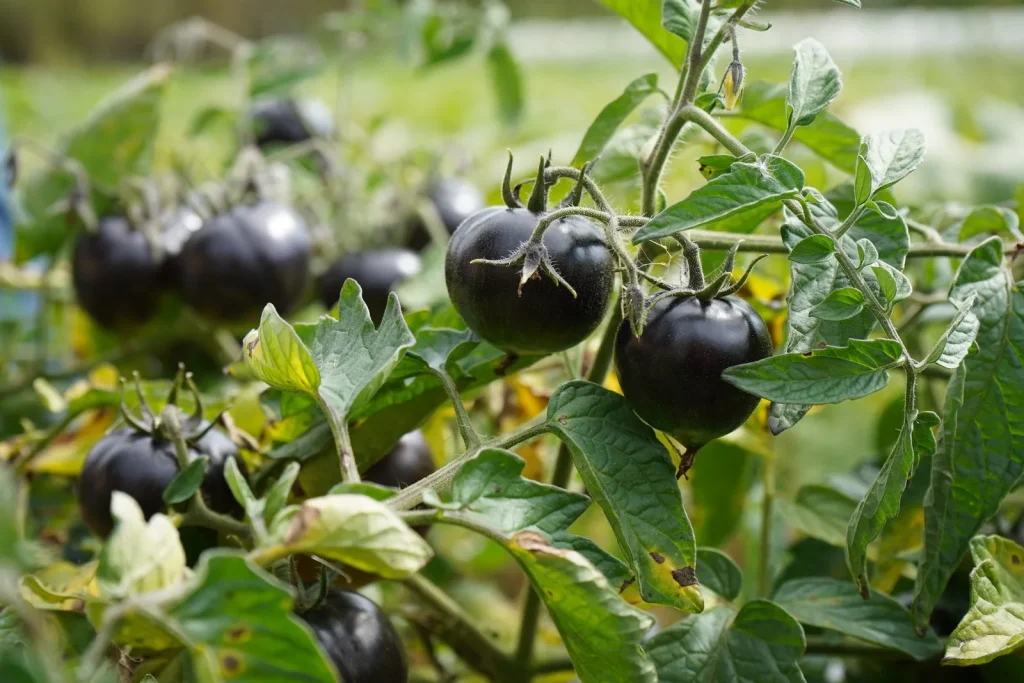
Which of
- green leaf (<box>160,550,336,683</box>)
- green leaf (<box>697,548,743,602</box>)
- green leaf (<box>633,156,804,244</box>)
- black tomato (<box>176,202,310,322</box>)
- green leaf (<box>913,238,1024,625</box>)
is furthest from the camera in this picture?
black tomato (<box>176,202,310,322</box>)

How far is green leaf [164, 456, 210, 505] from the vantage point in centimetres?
57

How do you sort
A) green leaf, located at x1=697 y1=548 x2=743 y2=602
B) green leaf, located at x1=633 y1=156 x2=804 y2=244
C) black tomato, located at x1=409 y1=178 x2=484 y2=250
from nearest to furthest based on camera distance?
green leaf, located at x1=633 y1=156 x2=804 y2=244
green leaf, located at x1=697 y1=548 x2=743 y2=602
black tomato, located at x1=409 y1=178 x2=484 y2=250

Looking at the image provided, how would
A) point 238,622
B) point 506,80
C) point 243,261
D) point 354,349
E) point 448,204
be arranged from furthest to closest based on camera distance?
point 506,80
point 448,204
point 243,261
point 354,349
point 238,622

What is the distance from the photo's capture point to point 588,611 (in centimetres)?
49

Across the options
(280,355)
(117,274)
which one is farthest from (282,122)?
(280,355)

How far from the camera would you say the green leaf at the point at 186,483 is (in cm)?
57

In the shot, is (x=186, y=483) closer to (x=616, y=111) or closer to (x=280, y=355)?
(x=280, y=355)

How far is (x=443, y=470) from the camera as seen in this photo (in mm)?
551

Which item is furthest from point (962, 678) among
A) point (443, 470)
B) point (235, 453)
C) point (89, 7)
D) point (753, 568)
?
point (89, 7)

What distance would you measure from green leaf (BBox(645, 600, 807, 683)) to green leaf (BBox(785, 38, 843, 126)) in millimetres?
306

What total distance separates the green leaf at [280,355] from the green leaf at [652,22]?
0.35 meters

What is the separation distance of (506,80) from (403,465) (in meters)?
0.80

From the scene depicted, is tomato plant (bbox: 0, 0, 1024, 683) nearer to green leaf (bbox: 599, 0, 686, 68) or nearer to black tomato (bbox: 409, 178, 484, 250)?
green leaf (bbox: 599, 0, 686, 68)

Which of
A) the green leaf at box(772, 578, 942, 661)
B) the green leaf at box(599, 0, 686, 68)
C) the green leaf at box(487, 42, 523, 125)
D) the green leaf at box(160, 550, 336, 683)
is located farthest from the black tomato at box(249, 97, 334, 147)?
the green leaf at box(160, 550, 336, 683)
